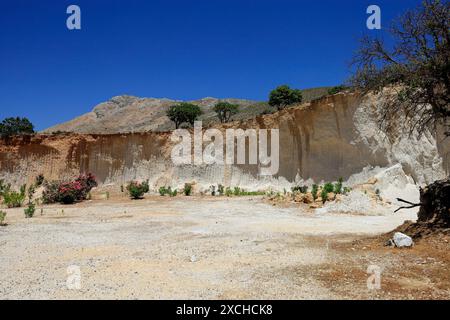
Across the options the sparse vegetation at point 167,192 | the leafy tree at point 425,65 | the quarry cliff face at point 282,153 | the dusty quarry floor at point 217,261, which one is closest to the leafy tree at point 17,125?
the quarry cliff face at point 282,153

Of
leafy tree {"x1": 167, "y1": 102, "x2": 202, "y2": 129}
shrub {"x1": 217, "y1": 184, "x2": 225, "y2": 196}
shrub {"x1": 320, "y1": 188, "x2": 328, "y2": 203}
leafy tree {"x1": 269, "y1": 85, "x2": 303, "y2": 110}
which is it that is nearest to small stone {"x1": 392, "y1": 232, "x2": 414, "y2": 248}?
shrub {"x1": 320, "y1": 188, "x2": 328, "y2": 203}

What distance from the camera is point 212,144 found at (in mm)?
25984

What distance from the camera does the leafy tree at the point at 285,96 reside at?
1853 inches

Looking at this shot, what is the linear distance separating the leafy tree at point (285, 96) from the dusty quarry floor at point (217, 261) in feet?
122

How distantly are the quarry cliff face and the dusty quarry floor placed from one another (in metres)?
8.92

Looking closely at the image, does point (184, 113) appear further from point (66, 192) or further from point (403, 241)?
point (403, 241)

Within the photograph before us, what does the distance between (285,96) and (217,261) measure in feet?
139

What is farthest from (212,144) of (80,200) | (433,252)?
(433,252)

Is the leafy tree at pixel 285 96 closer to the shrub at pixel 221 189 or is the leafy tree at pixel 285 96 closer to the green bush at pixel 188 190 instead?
the shrub at pixel 221 189

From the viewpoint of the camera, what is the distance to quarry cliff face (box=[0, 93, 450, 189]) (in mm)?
19688

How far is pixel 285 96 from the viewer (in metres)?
47.1

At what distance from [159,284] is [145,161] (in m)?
22.9

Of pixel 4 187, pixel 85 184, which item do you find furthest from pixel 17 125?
A: pixel 85 184
